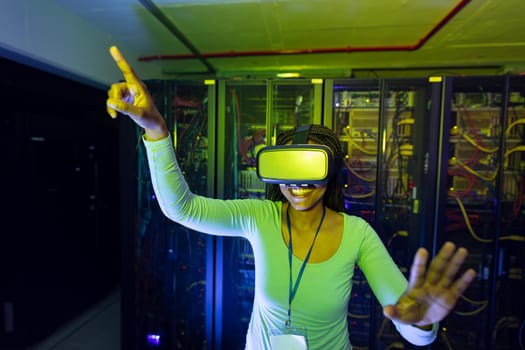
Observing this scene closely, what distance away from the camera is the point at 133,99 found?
0.67 meters

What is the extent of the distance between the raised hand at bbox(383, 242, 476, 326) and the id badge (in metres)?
0.28

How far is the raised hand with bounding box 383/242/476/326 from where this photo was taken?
1.87 feet

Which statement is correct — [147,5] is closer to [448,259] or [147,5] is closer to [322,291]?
[322,291]

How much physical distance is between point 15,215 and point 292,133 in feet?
6.99

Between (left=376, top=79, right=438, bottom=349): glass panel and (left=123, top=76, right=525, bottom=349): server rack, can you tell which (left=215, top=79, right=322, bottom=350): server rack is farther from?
(left=376, top=79, right=438, bottom=349): glass panel

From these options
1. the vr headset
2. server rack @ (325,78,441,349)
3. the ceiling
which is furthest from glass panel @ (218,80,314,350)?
the vr headset

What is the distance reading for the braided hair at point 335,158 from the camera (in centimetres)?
84

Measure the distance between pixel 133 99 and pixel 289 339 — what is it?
0.78m

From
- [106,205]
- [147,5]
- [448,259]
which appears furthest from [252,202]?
[106,205]

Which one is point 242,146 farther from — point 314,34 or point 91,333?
point 91,333

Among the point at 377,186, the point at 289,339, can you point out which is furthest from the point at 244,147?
the point at 289,339

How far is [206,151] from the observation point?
6.29 ft

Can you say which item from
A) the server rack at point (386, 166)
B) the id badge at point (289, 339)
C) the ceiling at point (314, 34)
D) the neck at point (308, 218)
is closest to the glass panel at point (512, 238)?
the server rack at point (386, 166)

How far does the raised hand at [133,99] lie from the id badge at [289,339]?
671 mm
